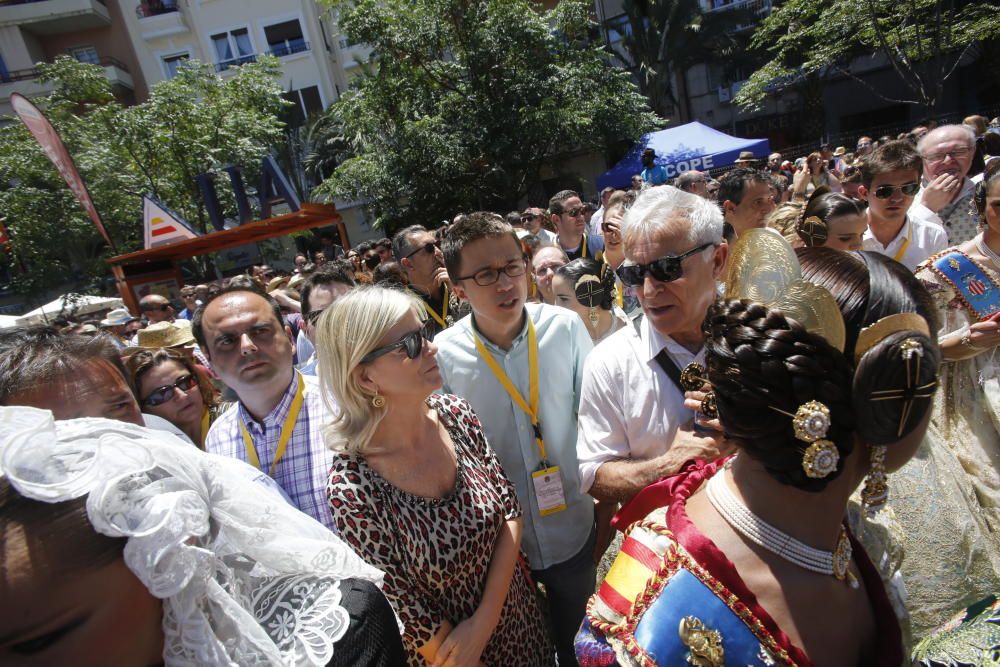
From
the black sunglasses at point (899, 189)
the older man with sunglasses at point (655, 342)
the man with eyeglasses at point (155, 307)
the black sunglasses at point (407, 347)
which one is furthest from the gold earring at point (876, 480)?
the man with eyeglasses at point (155, 307)

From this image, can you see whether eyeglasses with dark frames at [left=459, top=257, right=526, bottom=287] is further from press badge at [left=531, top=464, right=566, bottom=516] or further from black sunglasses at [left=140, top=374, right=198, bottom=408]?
black sunglasses at [left=140, top=374, right=198, bottom=408]

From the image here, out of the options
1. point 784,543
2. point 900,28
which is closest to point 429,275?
point 784,543

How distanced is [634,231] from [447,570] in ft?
4.66

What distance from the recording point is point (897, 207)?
10.8 ft

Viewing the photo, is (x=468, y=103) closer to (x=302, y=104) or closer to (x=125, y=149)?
(x=125, y=149)

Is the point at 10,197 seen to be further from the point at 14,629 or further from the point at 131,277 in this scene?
the point at 14,629

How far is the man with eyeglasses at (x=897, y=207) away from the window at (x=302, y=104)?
1158 inches

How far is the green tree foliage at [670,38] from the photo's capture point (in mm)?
26297

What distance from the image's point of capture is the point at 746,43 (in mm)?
27906

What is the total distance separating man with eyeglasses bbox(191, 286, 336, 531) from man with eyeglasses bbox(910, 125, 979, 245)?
4251mm

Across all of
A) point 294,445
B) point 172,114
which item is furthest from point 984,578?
point 172,114

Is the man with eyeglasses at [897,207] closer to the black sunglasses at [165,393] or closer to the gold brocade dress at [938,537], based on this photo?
the gold brocade dress at [938,537]

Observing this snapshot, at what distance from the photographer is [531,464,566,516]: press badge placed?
2.38 metres

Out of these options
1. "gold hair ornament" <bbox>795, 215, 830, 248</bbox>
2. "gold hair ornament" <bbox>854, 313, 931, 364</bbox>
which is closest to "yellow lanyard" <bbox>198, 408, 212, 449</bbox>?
"gold hair ornament" <bbox>854, 313, 931, 364</bbox>
